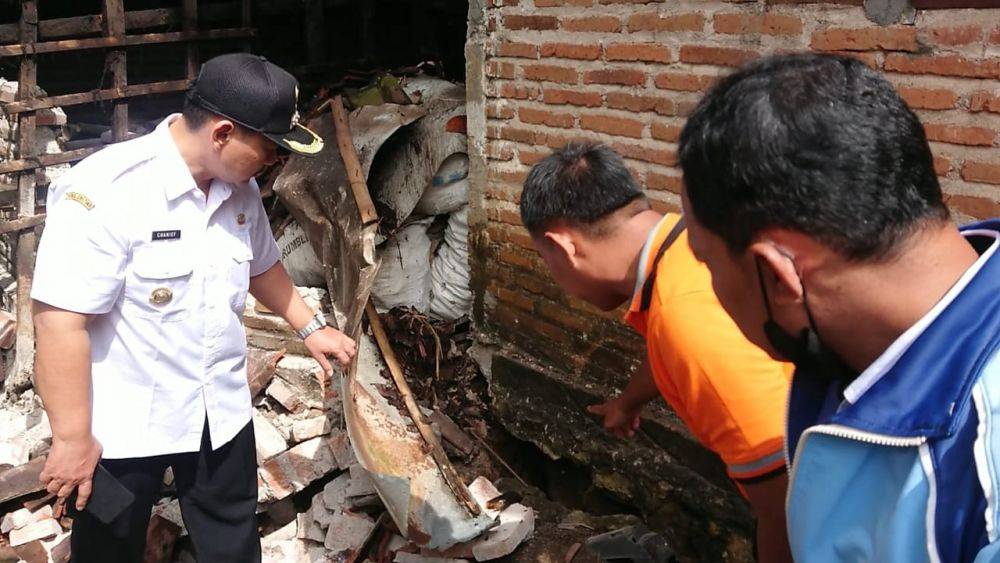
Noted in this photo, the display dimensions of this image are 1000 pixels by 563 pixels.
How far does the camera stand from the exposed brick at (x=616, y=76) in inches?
136

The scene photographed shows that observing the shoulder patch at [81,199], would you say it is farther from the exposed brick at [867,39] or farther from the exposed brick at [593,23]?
the exposed brick at [867,39]

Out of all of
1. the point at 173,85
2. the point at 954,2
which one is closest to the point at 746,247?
the point at 954,2

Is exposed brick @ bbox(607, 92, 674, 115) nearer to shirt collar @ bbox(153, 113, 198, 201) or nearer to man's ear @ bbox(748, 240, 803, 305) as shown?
shirt collar @ bbox(153, 113, 198, 201)

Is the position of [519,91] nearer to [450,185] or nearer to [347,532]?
[450,185]

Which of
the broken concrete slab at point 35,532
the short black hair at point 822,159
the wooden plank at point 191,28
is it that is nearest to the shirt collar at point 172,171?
the short black hair at point 822,159

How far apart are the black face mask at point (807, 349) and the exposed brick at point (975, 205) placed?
5.99 feet

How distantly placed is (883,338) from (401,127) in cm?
423

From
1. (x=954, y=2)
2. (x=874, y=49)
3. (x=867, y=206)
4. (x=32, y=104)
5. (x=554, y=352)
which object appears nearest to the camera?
(x=867, y=206)

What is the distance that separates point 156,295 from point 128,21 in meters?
3.24

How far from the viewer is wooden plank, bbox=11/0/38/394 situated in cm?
448

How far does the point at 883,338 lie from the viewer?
1072 millimetres

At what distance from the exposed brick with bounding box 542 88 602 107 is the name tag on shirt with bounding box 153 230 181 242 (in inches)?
76.8

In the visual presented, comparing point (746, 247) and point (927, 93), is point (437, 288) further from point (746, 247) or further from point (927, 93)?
point (746, 247)

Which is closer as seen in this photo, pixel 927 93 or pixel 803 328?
pixel 803 328
